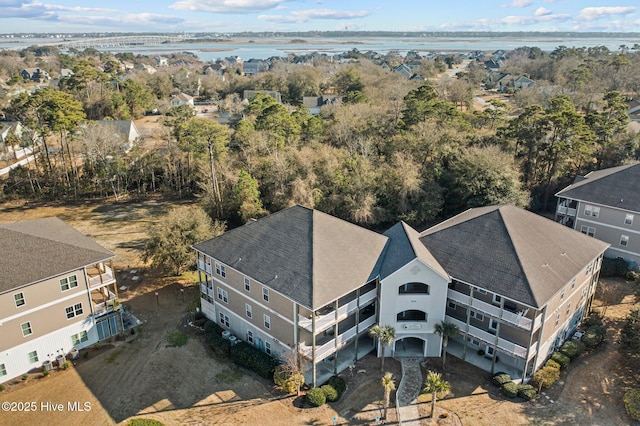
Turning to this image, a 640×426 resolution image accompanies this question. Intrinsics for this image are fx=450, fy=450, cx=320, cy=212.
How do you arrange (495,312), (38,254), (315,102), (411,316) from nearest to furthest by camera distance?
(495,312), (38,254), (411,316), (315,102)

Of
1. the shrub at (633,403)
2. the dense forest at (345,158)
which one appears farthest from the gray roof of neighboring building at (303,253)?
the shrub at (633,403)

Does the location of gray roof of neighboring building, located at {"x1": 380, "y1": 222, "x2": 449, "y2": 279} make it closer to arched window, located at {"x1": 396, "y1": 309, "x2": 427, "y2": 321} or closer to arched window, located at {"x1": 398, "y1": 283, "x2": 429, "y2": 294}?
arched window, located at {"x1": 398, "y1": 283, "x2": 429, "y2": 294}

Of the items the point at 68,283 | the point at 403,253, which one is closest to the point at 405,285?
the point at 403,253

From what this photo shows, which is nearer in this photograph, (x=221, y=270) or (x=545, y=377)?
(x=545, y=377)

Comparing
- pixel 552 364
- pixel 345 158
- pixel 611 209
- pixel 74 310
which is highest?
pixel 345 158

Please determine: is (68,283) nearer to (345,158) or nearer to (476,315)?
(476,315)

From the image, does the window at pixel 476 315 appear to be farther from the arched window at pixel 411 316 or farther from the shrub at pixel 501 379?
the shrub at pixel 501 379
